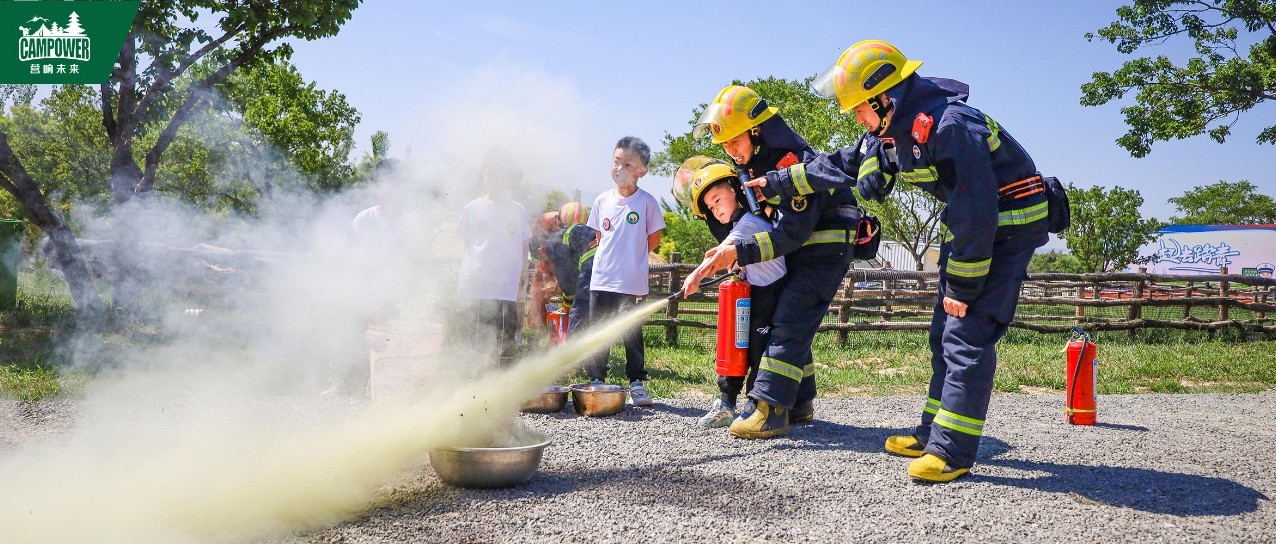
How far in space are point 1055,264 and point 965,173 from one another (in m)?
53.5

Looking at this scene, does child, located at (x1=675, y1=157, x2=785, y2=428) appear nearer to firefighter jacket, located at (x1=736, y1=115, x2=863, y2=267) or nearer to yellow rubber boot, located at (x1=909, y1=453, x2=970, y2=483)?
firefighter jacket, located at (x1=736, y1=115, x2=863, y2=267)

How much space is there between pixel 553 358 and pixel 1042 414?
3.84m

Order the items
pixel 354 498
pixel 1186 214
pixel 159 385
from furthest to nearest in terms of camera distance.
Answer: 1. pixel 1186 214
2. pixel 159 385
3. pixel 354 498

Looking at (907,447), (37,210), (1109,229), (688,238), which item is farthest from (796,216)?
(1109,229)

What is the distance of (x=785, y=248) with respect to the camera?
180 inches

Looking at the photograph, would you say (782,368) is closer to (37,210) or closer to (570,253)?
(570,253)

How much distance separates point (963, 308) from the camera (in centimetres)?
380

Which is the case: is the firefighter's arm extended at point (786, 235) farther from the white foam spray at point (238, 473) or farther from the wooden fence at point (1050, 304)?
the wooden fence at point (1050, 304)

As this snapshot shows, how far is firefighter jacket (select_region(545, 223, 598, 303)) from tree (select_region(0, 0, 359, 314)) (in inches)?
158

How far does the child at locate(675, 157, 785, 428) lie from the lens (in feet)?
16.1

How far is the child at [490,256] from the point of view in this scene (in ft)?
20.1

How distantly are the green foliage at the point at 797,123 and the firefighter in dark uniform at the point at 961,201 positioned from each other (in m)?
20.3

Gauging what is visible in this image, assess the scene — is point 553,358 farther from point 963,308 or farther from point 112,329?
point 112,329

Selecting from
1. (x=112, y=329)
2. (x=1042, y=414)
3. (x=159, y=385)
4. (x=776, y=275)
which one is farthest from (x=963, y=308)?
(x=112, y=329)
